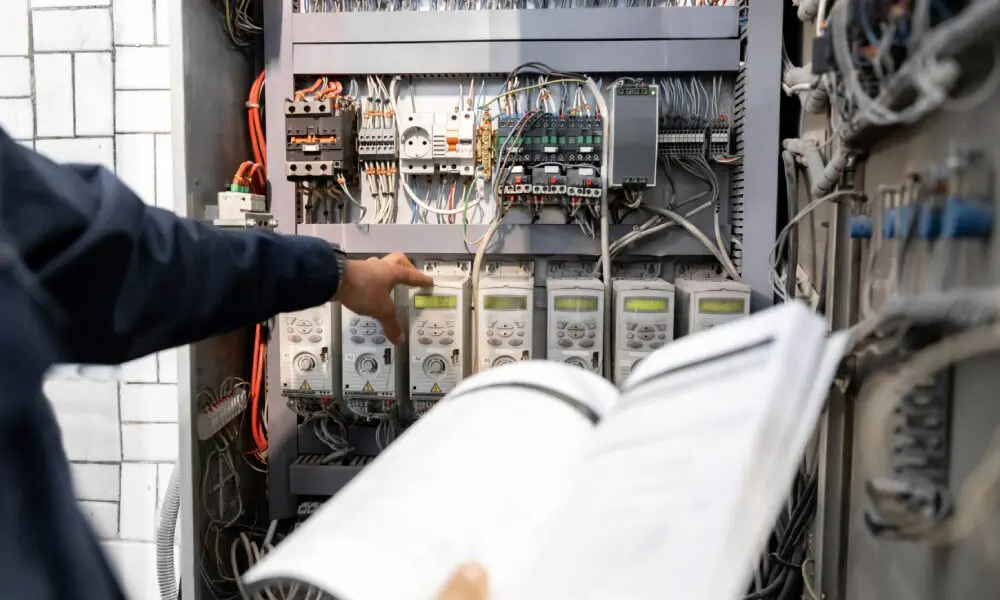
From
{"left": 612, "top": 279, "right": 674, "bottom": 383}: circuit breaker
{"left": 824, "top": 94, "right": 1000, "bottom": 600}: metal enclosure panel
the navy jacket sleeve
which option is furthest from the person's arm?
{"left": 824, "top": 94, "right": 1000, "bottom": 600}: metal enclosure panel

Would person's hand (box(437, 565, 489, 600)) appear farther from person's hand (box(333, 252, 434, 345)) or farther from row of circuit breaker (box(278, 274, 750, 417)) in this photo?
row of circuit breaker (box(278, 274, 750, 417))

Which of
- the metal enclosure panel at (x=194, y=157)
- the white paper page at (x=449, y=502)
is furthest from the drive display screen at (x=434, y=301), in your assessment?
the white paper page at (x=449, y=502)

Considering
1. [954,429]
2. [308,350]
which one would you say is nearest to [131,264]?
[308,350]

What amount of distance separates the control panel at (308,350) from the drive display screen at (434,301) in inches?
9.9

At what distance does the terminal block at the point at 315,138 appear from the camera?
1.66 metres

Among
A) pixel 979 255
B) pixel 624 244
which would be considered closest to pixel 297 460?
pixel 624 244

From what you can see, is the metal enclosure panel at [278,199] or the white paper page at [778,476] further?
the metal enclosure panel at [278,199]

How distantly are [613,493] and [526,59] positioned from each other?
1.46m

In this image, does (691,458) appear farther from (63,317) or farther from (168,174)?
(168,174)

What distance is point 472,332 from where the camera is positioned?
1.69 m

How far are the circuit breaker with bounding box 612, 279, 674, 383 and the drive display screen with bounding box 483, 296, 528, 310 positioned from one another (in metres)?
0.25

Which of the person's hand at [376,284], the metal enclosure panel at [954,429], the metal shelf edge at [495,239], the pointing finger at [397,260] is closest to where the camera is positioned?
the metal enclosure panel at [954,429]

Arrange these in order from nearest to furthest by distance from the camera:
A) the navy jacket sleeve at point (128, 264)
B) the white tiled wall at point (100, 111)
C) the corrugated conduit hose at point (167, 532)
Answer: the navy jacket sleeve at point (128, 264)
the corrugated conduit hose at point (167, 532)
the white tiled wall at point (100, 111)

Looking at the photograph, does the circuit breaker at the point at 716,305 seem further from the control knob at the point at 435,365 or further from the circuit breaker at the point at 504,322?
the control knob at the point at 435,365
